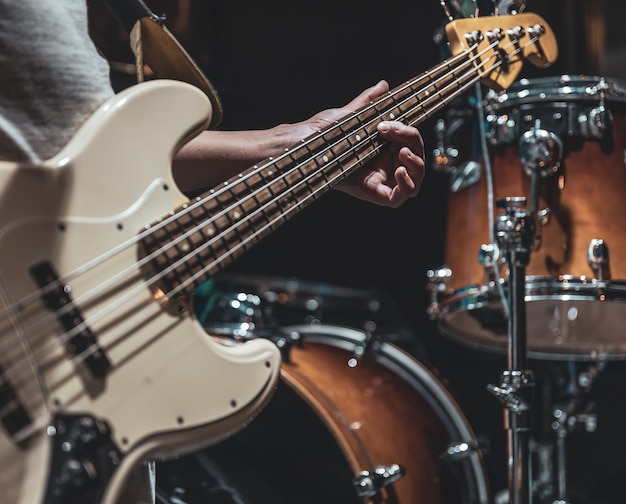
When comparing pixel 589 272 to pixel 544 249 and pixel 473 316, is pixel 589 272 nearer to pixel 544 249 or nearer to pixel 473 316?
pixel 544 249

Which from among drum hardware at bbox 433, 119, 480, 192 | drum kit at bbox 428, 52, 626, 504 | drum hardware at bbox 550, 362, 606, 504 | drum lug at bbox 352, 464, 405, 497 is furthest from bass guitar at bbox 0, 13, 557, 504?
drum hardware at bbox 550, 362, 606, 504

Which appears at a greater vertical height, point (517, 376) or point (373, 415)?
point (517, 376)

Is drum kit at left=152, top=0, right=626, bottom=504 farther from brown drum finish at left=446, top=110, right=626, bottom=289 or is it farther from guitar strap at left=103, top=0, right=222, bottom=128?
guitar strap at left=103, top=0, right=222, bottom=128

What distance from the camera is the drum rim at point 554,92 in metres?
1.85

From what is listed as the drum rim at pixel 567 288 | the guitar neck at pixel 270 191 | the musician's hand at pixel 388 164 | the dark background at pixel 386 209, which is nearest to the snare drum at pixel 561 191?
the drum rim at pixel 567 288

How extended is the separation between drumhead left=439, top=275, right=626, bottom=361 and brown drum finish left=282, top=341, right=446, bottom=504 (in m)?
0.22

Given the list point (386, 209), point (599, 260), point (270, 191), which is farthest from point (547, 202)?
point (386, 209)

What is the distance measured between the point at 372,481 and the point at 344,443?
0.27 ft

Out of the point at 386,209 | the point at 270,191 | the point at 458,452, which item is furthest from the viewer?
the point at 386,209

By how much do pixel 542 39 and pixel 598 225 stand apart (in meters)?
0.38

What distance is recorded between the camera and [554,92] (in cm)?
185

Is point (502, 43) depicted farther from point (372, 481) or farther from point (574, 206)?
point (372, 481)

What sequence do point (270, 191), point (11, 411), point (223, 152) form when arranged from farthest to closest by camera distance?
1. point (223, 152)
2. point (270, 191)
3. point (11, 411)

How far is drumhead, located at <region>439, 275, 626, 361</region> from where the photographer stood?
5.84ft
